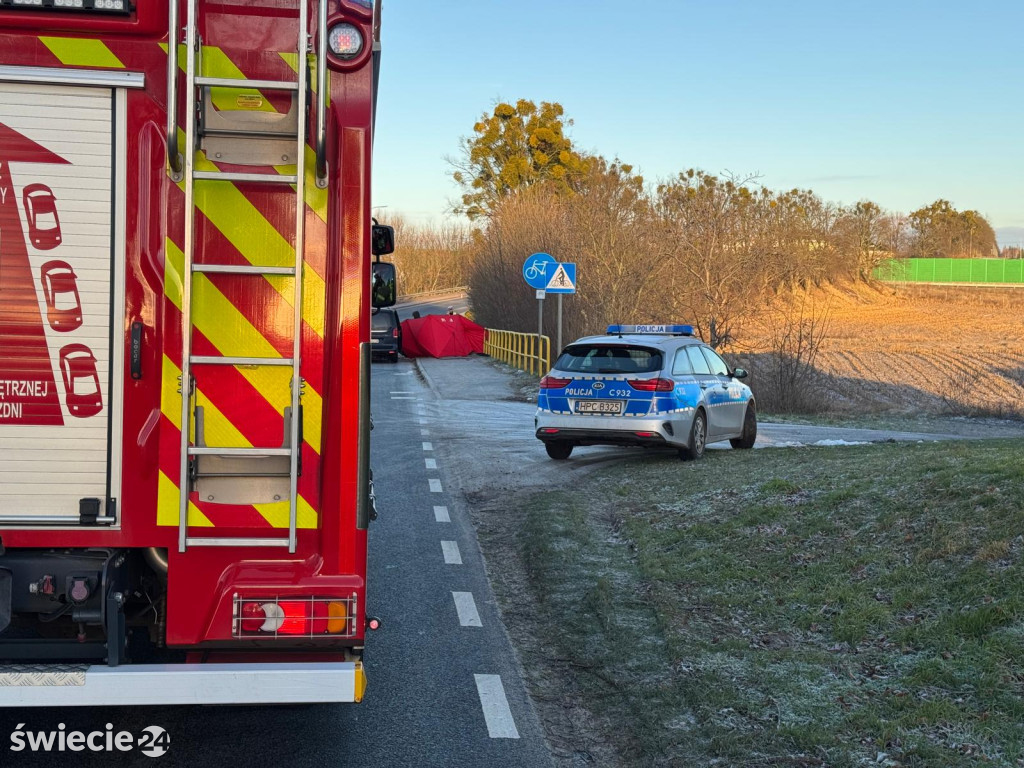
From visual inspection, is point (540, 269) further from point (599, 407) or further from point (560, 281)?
point (599, 407)

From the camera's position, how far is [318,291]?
4.05 meters

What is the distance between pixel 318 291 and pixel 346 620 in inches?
47.4

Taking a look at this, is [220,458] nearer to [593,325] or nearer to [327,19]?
[327,19]

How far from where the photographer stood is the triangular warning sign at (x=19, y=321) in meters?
3.87

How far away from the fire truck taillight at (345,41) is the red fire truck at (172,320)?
9cm

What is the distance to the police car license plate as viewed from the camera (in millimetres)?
13070

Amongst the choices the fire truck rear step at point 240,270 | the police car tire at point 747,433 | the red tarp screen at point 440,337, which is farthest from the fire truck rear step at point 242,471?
the red tarp screen at point 440,337

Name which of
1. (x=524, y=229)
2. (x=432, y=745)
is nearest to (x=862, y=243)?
(x=524, y=229)

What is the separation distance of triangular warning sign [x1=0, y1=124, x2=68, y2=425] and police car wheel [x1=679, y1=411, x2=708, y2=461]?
1017cm

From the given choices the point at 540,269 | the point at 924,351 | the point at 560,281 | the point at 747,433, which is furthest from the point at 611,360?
the point at 924,351

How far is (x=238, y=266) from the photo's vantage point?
→ 3939mm

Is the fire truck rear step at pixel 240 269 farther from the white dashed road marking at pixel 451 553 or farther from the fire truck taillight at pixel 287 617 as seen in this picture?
the white dashed road marking at pixel 451 553

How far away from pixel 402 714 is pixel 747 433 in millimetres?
11023

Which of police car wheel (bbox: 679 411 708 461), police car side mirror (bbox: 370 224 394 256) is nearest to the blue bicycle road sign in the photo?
police car wheel (bbox: 679 411 708 461)
